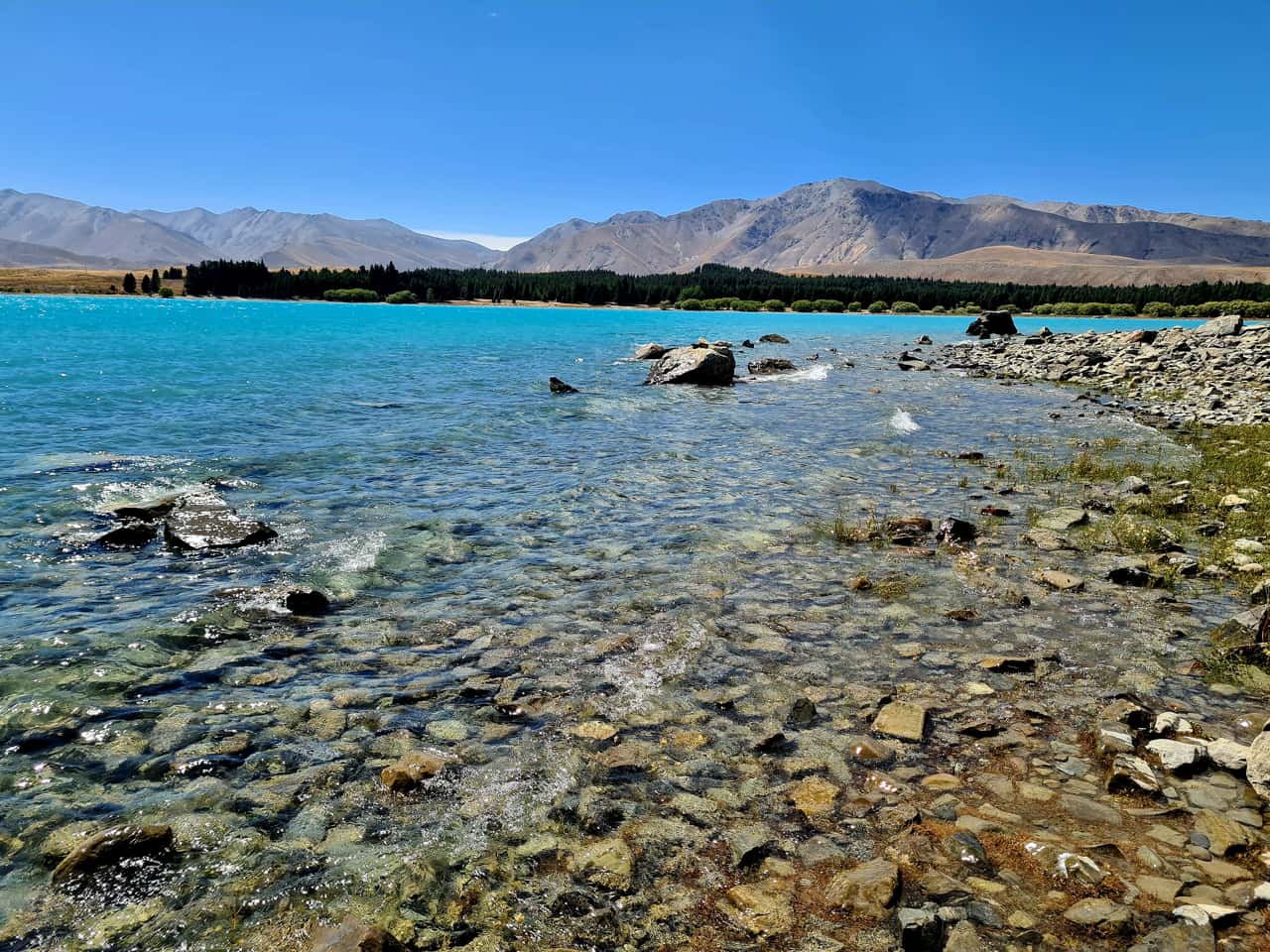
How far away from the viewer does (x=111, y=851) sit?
4.95 meters

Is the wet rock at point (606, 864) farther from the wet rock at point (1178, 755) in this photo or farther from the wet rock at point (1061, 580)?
the wet rock at point (1061, 580)

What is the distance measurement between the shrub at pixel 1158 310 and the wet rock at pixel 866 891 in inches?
7018

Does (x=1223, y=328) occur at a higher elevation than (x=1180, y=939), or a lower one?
higher

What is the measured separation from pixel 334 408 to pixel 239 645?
855 inches

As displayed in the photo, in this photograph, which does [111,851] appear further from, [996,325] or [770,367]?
[996,325]

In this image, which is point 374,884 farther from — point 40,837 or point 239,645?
point 239,645

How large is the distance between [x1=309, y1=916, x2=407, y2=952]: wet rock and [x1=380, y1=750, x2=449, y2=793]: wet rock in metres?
1.54

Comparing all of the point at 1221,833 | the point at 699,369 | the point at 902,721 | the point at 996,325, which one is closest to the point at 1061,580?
the point at 902,721

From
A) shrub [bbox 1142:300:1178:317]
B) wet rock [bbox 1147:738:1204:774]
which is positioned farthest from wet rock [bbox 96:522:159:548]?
shrub [bbox 1142:300:1178:317]

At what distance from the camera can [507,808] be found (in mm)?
5660

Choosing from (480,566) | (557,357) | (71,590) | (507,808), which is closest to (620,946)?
(507,808)

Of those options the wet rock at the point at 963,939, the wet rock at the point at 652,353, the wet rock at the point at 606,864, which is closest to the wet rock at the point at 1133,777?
the wet rock at the point at 963,939

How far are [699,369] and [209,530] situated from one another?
30236 mm

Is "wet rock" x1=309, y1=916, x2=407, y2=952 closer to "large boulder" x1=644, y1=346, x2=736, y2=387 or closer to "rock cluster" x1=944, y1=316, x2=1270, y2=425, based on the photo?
"rock cluster" x1=944, y1=316, x2=1270, y2=425
